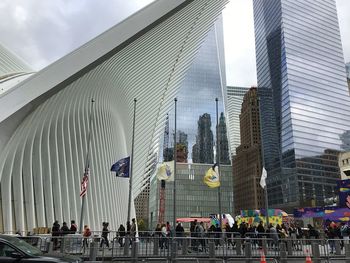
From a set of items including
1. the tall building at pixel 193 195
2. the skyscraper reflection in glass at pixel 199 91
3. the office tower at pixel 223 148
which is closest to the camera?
the office tower at pixel 223 148

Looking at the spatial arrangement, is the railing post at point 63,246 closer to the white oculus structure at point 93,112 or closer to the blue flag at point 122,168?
the blue flag at point 122,168

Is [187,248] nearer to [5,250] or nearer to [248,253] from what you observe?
[248,253]

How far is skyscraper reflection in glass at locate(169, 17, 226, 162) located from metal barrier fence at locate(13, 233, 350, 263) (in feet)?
359

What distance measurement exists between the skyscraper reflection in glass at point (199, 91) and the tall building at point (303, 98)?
21.0 m

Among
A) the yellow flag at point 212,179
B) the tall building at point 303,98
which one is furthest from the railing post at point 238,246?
the tall building at point 303,98

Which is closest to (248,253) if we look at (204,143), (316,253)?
(316,253)

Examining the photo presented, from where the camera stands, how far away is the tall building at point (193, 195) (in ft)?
386

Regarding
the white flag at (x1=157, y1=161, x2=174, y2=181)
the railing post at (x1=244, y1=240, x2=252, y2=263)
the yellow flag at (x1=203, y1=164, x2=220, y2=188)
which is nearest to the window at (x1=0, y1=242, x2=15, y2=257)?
the railing post at (x1=244, y1=240, x2=252, y2=263)

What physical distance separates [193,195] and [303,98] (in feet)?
171

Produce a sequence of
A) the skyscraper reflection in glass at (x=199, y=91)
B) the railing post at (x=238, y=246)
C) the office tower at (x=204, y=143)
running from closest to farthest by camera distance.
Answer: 1. the railing post at (x=238, y=246)
2. the skyscraper reflection in glass at (x=199, y=91)
3. the office tower at (x=204, y=143)

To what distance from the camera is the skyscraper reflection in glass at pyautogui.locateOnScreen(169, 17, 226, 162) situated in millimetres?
131250

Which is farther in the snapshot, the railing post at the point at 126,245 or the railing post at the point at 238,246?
the railing post at the point at 238,246

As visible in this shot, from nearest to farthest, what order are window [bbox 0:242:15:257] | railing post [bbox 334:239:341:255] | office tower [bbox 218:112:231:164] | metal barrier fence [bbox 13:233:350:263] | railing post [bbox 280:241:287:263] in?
window [bbox 0:242:15:257] < metal barrier fence [bbox 13:233:350:263] < railing post [bbox 280:241:287:263] < railing post [bbox 334:239:341:255] < office tower [bbox 218:112:231:164]

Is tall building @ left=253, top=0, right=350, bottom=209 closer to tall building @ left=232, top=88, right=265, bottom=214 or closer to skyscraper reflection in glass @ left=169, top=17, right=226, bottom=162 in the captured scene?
tall building @ left=232, top=88, right=265, bottom=214
